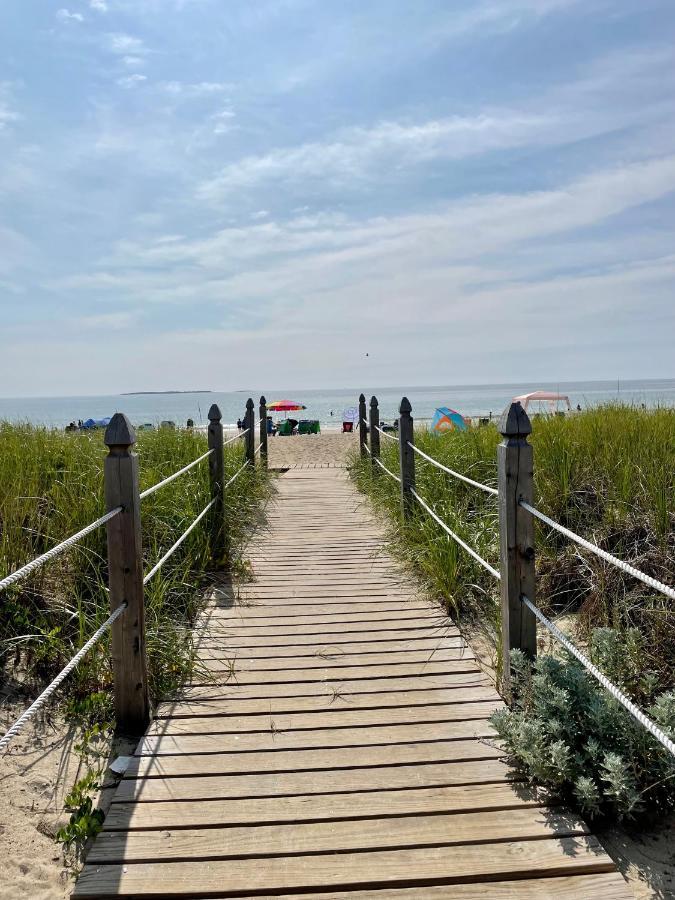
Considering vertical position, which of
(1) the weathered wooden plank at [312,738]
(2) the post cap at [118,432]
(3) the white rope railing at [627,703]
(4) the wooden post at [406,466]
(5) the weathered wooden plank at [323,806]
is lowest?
(5) the weathered wooden plank at [323,806]

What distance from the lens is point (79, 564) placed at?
4156mm

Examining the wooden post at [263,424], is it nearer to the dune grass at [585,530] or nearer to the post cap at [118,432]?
the dune grass at [585,530]

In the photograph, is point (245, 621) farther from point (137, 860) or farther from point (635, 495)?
point (635, 495)

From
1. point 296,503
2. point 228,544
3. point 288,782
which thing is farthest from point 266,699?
point 296,503

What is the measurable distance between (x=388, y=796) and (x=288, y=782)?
410mm

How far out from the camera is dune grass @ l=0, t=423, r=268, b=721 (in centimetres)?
354

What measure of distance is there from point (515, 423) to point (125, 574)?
1935 millimetres

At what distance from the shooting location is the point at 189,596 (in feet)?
15.1

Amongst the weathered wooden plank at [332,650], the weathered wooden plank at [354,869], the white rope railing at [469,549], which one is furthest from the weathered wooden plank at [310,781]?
the weathered wooden plank at [332,650]

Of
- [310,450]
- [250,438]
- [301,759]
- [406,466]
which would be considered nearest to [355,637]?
[301,759]

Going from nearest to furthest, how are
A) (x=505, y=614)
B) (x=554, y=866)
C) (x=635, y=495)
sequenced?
(x=554, y=866) < (x=505, y=614) < (x=635, y=495)

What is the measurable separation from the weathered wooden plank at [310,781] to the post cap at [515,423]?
143 cm

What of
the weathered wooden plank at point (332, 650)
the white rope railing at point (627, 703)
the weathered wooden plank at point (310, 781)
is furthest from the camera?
the weathered wooden plank at point (332, 650)

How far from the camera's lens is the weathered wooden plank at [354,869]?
211cm
